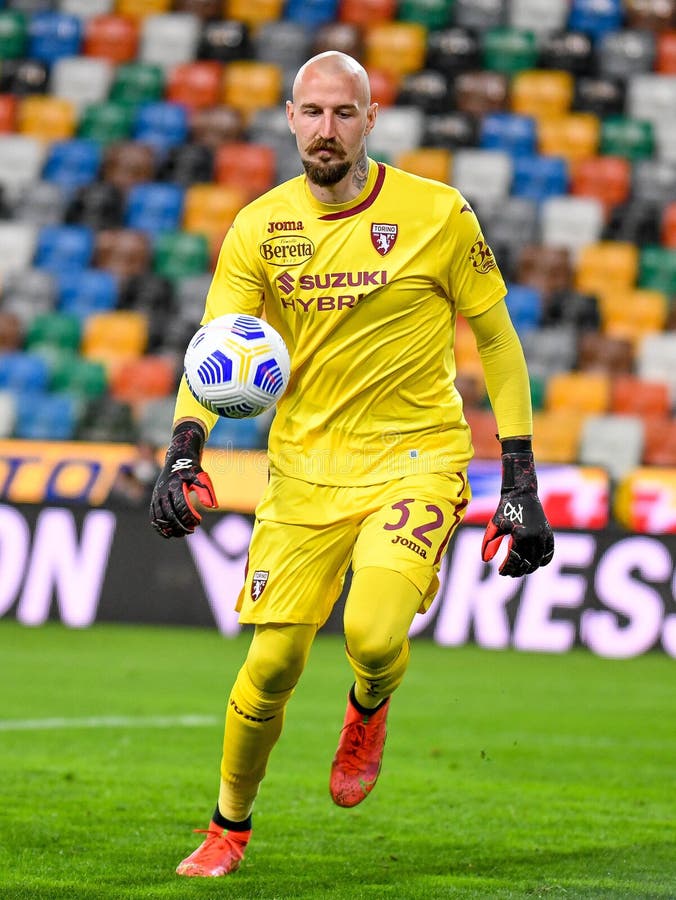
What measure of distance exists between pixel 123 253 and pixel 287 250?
45.4 ft

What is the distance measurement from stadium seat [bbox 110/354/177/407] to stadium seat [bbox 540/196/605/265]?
4559 millimetres

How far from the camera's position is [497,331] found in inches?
207

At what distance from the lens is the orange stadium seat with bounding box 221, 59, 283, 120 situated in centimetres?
2023

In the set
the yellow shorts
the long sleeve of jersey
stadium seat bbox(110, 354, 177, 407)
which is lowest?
stadium seat bbox(110, 354, 177, 407)

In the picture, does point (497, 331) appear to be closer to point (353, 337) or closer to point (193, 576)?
point (353, 337)

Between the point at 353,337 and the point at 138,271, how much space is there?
13.8m

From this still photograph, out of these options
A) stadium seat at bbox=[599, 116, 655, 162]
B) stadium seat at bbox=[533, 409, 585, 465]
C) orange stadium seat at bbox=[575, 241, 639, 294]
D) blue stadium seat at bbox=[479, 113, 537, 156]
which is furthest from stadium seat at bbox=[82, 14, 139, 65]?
stadium seat at bbox=[533, 409, 585, 465]

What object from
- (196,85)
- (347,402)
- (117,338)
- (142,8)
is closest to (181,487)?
(347,402)

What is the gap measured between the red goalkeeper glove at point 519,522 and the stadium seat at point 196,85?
52.0 ft

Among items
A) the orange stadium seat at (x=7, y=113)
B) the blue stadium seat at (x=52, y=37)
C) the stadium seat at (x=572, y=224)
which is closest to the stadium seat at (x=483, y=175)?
the stadium seat at (x=572, y=224)

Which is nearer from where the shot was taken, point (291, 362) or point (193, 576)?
point (291, 362)

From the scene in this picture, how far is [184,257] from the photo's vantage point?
1861 cm

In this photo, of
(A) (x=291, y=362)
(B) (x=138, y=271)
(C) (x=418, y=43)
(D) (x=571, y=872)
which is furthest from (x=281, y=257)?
(C) (x=418, y=43)

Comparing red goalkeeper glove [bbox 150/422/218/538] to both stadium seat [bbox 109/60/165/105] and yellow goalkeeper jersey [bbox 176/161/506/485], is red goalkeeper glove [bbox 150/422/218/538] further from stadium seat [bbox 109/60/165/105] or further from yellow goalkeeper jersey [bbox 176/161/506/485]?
stadium seat [bbox 109/60/165/105]
